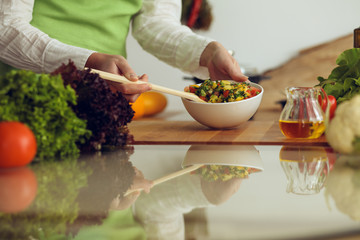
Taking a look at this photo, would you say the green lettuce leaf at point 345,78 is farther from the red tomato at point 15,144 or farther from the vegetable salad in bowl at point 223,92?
the red tomato at point 15,144

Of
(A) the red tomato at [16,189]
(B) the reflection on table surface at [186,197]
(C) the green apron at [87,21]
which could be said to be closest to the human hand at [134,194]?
(B) the reflection on table surface at [186,197]

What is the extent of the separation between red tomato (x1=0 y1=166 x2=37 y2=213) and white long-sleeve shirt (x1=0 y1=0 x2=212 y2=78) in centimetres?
59

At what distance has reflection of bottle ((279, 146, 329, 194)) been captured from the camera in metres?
0.71

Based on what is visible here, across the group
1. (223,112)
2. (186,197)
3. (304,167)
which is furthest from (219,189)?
(223,112)

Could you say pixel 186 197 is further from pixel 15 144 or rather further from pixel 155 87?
pixel 155 87

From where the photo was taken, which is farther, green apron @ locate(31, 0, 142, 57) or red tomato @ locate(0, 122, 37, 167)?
green apron @ locate(31, 0, 142, 57)

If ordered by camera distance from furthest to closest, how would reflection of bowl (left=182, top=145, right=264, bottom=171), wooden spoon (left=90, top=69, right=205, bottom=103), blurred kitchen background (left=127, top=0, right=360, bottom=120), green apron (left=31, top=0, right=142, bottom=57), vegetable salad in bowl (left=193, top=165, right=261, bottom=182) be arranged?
blurred kitchen background (left=127, top=0, right=360, bottom=120)
green apron (left=31, top=0, right=142, bottom=57)
wooden spoon (left=90, top=69, right=205, bottom=103)
reflection of bowl (left=182, top=145, right=264, bottom=171)
vegetable salad in bowl (left=193, top=165, right=261, bottom=182)

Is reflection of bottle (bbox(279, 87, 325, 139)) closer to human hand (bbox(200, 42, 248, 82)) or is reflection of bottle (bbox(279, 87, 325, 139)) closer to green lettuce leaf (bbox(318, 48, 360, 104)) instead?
green lettuce leaf (bbox(318, 48, 360, 104))

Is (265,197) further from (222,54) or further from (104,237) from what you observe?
(222,54)

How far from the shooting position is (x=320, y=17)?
327cm

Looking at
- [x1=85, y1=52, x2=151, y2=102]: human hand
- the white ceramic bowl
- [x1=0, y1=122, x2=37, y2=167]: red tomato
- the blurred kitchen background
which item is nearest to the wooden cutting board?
the white ceramic bowl

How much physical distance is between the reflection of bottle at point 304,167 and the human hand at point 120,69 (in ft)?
1.36

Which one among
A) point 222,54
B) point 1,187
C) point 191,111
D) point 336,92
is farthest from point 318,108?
point 1,187

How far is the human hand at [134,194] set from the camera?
24.5 inches
